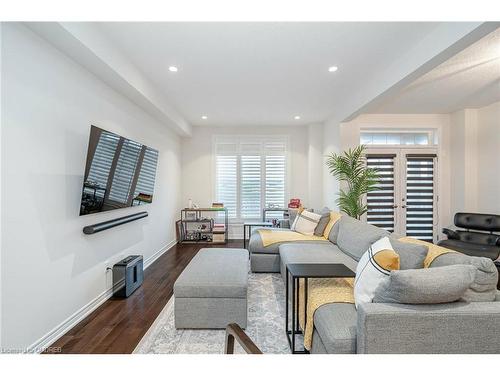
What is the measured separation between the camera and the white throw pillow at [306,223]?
3.98 metres

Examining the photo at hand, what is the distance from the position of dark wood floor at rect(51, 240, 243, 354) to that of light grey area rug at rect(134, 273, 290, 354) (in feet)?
0.36

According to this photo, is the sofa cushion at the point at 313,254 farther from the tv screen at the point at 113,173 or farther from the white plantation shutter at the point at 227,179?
the white plantation shutter at the point at 227,179

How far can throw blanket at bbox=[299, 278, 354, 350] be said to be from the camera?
176 centimetres

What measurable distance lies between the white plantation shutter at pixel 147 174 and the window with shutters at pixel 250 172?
7.46 ft

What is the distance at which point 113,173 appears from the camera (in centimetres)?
267

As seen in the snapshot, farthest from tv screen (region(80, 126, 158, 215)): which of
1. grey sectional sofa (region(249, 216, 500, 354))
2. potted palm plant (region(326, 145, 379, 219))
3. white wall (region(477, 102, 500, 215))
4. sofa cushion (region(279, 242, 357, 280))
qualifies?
white wall (region(477, 102, 500, 215))

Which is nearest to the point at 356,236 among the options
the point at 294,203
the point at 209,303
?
the point at 209,303

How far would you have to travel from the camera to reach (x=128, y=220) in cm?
319

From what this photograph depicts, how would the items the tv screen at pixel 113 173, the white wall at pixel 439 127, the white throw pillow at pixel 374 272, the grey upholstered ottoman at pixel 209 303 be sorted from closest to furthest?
the white throw pillow at pixel 374 272
the grey upholstered ottoman at pixel 209 303
the tv screen at pixel 113 173
the white wall at pixel 439 127

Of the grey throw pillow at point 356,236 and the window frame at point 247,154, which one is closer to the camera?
the grey throw pillow at point 356,236

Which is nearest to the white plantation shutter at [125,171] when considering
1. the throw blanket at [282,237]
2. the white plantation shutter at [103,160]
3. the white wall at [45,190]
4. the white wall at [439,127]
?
the white plantation shutter at [103,160]

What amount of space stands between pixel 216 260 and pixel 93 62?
232 centimetres

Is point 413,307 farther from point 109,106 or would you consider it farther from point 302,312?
point 109,106

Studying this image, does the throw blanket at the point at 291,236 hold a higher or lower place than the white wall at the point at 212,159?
lower
